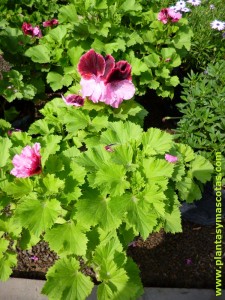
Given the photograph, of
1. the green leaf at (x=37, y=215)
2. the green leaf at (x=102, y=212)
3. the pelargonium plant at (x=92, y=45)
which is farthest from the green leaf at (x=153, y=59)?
the green leaf at (x=37, y=215)

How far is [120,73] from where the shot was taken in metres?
1.60

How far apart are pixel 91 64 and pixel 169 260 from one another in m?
1.67

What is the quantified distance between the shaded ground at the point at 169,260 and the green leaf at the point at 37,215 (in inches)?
45.8

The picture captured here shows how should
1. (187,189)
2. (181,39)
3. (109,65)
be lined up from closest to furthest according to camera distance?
(109,65) < (187,189) < (181,39)

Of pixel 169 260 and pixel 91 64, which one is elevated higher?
pixel 91 64

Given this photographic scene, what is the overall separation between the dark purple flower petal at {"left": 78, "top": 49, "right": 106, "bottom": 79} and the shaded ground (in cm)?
147

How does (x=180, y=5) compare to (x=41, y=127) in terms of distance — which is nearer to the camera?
(x=41, y=127)

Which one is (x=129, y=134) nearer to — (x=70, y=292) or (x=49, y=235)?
(x=49, y=235)

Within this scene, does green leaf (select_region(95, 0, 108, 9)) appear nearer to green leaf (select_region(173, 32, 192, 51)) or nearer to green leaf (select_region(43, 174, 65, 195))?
green leaf (select_region(173, 32, 192, 51))

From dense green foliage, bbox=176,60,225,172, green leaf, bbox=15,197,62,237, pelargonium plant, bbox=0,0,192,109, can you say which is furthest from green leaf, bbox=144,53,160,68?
green leaf, bbox=15,197,62,237

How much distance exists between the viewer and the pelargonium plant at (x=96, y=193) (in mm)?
1341

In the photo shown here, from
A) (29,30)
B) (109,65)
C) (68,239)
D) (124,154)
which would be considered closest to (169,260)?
(68,239)

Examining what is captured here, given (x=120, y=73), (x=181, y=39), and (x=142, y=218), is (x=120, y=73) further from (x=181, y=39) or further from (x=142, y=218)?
(x=181, y=39)

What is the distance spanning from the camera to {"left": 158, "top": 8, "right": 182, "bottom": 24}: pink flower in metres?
2.78
